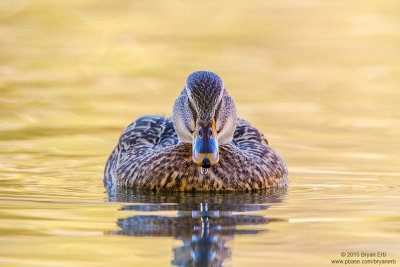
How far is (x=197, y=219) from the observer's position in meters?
8.24

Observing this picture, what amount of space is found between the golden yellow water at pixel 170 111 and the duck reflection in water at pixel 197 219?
2 centimetres

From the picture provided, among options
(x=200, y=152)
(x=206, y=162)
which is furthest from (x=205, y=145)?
(x=206, y=162)

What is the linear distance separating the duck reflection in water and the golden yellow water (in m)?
0.02

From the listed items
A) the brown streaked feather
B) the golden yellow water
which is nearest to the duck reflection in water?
the golden yellow water

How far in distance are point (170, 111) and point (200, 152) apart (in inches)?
282

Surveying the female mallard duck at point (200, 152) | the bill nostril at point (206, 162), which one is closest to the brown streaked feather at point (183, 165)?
the female mallard duck at point (200, 152)

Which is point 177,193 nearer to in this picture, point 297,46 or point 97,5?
point 297,46

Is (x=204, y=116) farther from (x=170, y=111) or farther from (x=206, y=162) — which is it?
(x=170, y=111)

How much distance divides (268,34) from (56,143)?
10185 mm

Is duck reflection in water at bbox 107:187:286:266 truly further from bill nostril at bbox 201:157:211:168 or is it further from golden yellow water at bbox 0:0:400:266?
bill nostril at bbox 201:157:211:168

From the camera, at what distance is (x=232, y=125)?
422 inches

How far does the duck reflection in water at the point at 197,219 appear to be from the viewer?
6.88 metres

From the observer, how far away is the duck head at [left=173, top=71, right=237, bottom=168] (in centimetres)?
913

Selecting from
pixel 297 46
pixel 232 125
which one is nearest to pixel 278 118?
pixel 232 125
